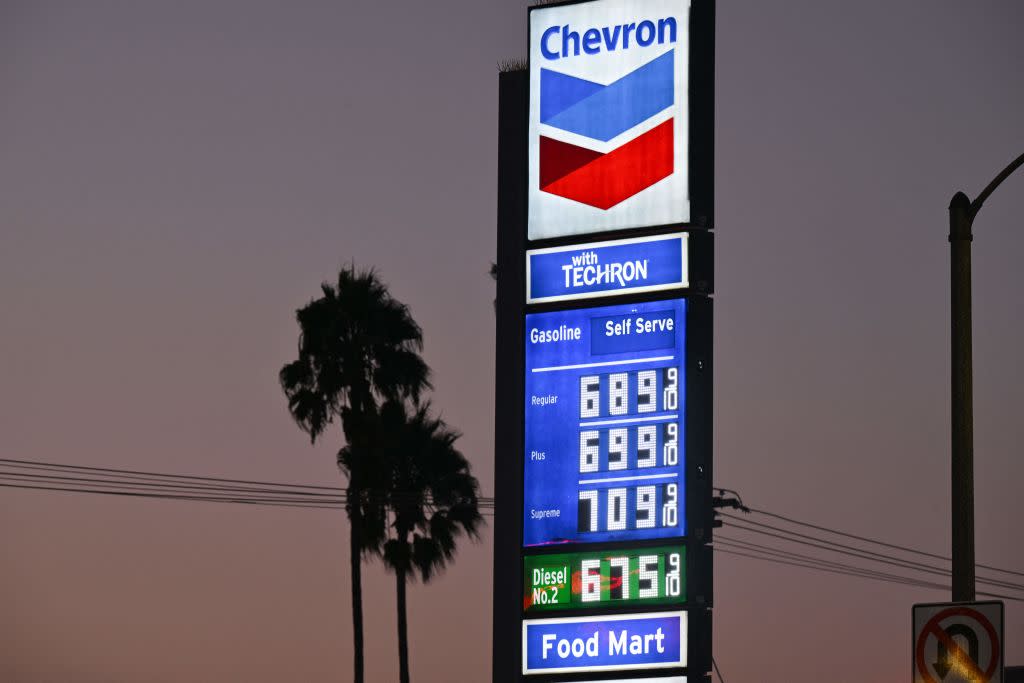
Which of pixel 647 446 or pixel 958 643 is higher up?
pixel 647 446

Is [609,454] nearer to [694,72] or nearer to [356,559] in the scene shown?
[694,72]

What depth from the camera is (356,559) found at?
158 feet

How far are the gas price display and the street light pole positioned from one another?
6077 millimetres

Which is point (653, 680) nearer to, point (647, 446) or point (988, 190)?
point (647, 446)

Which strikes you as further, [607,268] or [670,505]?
[607,268]

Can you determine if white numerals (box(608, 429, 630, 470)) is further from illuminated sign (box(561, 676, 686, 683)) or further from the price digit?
illuminated sign (box(561, 676, 686, 683))

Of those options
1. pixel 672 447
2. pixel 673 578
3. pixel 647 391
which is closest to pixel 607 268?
pixel 647 391

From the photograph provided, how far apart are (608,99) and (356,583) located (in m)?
25.0

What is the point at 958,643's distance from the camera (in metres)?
16.3

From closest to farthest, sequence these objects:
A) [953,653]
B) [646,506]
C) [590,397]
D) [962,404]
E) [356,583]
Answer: [953,653]
[962,404]
[646,506]
[590,397]
[356,583]

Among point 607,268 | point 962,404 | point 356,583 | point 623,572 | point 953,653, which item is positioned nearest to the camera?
point 953,653

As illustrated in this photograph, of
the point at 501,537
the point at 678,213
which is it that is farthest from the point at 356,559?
the point at 678,213

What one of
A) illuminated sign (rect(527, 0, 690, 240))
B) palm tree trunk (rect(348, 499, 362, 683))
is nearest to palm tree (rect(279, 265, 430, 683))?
palm tree trunk (rect(348, 499, 362, 683))

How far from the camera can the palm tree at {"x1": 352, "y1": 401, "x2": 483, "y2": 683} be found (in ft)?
159
